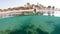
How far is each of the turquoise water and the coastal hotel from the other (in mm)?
295

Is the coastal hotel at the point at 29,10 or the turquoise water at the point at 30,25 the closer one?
the coastal hotel at the point at 29,10

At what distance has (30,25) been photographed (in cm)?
463

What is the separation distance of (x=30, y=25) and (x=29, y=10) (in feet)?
2.65

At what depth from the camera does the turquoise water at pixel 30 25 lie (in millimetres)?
4480

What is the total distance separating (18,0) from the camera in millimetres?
4172

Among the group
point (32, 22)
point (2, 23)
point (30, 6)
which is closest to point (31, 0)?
point (30, 6)

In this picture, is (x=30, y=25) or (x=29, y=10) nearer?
(x=29, y=10)

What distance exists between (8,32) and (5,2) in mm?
1308

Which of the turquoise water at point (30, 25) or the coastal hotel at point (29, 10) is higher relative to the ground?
the coastal hotel at point (29, 10)

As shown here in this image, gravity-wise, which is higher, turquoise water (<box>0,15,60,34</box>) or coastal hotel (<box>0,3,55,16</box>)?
coastal hotel (<box>0,3,55,16</box>)

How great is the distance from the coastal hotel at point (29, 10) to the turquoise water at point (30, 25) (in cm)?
30

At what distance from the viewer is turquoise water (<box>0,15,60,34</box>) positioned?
14.7 feet

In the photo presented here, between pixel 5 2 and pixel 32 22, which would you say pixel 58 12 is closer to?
pixel 32 22

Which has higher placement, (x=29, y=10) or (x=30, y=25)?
(x=29, y=10)
